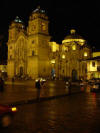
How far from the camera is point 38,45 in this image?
58750mm

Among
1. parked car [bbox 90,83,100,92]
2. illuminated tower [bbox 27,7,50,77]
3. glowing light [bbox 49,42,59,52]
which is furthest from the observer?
glowing light [bbox 49,42,59,52]

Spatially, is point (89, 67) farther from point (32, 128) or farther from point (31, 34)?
point (32, 128)

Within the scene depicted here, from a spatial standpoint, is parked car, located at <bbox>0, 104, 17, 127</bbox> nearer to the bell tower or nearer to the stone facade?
the stone facade

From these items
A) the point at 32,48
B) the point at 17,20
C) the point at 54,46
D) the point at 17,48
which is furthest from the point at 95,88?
the point at 17,20

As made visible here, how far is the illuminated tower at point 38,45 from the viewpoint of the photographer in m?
58.5

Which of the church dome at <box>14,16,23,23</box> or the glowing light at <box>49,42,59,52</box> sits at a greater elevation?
the church dome at <box>14,16,23,23</box>

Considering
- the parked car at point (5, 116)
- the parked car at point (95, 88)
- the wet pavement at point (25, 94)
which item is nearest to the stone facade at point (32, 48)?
the wet pavement at point (25, 94)

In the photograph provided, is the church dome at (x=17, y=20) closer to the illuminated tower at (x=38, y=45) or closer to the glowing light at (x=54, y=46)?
the illuminated tower at (x=38, y=45)

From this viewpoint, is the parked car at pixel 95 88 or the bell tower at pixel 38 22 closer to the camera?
the parked car at pixel 95 88

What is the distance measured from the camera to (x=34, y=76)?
58.7 metres

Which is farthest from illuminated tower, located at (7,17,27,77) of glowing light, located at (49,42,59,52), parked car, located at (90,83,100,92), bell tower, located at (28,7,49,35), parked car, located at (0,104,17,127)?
parked car, located at (0,104,17,127)

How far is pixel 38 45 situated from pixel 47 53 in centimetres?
422

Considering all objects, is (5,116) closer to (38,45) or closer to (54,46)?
(38,45)

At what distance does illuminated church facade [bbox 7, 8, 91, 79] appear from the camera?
183ft
